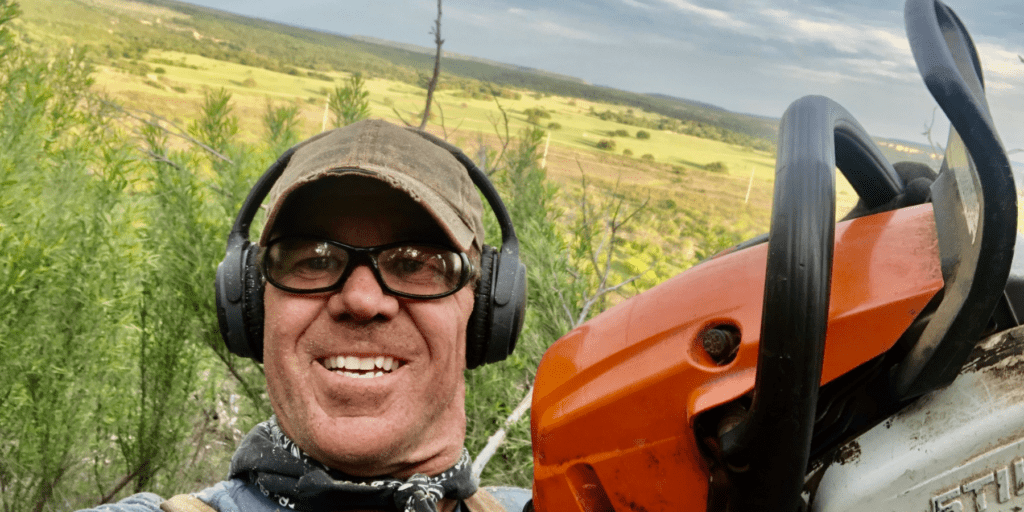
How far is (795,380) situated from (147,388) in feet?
10.5

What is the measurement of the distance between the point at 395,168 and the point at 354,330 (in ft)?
1.08

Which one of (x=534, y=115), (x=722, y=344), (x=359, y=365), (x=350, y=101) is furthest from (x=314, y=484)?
(x=534, y=115)

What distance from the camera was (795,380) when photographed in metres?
0.75

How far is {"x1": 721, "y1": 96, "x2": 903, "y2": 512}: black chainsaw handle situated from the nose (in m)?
0.78

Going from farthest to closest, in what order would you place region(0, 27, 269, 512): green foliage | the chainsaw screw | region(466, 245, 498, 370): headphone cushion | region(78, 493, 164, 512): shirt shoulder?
region(0, 27, 269, 512): green foliage
region(466, 245, 498, 370): headphone cushion
region(78, 493, 164, 512): shirt shoulder
the chainsaw screw

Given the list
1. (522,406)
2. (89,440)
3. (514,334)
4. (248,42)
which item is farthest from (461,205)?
(248,42)

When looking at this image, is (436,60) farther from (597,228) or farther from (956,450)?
(956,450)

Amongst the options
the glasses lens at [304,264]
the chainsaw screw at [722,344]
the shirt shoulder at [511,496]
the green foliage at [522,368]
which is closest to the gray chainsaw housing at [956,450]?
the chainsaw screw at [722,344]

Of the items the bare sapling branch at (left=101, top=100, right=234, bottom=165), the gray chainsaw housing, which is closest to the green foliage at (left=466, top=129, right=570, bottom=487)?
the bare sapling branch at (left=101, top=100, right=234, bottom=165)

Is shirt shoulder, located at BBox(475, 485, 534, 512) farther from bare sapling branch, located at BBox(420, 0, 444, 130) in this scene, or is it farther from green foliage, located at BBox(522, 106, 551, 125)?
green foliage, located at BBox(522, 106, 551, 125)

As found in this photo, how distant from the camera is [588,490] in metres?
1.06

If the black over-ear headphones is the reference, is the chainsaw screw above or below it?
above

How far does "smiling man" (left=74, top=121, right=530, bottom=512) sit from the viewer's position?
1.43 meters

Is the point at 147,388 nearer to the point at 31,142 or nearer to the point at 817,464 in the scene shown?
the point at 31,142
